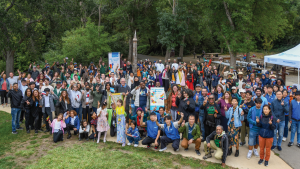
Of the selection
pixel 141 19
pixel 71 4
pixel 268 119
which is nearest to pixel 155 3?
pixel 141 19

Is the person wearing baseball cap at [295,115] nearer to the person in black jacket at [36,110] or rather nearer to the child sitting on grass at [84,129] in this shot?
the child sitting on grass at [84,129]

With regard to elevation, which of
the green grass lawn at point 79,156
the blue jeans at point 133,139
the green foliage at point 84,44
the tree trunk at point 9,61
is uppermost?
the green foliage at point 84,44

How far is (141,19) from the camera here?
27.0 meters

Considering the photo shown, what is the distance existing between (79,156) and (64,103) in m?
2.56

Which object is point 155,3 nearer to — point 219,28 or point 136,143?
point 219,28

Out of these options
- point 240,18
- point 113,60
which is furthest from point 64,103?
point 240,18

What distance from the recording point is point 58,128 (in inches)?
316

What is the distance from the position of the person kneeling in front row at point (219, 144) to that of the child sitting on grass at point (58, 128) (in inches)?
184

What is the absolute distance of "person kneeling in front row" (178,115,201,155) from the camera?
7.03 m

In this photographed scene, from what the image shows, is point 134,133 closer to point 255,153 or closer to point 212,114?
point 212,114

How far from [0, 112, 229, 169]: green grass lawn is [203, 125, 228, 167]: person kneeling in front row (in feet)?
0.92

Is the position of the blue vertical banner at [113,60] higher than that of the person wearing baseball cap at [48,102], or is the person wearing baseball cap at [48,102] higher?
the blue vertical banner at [113,60]

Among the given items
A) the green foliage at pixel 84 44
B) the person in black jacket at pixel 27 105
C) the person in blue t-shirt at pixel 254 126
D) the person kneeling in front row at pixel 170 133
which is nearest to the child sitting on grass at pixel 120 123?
the person kneeling in front row at pixel 170 133

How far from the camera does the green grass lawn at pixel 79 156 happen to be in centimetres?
636
